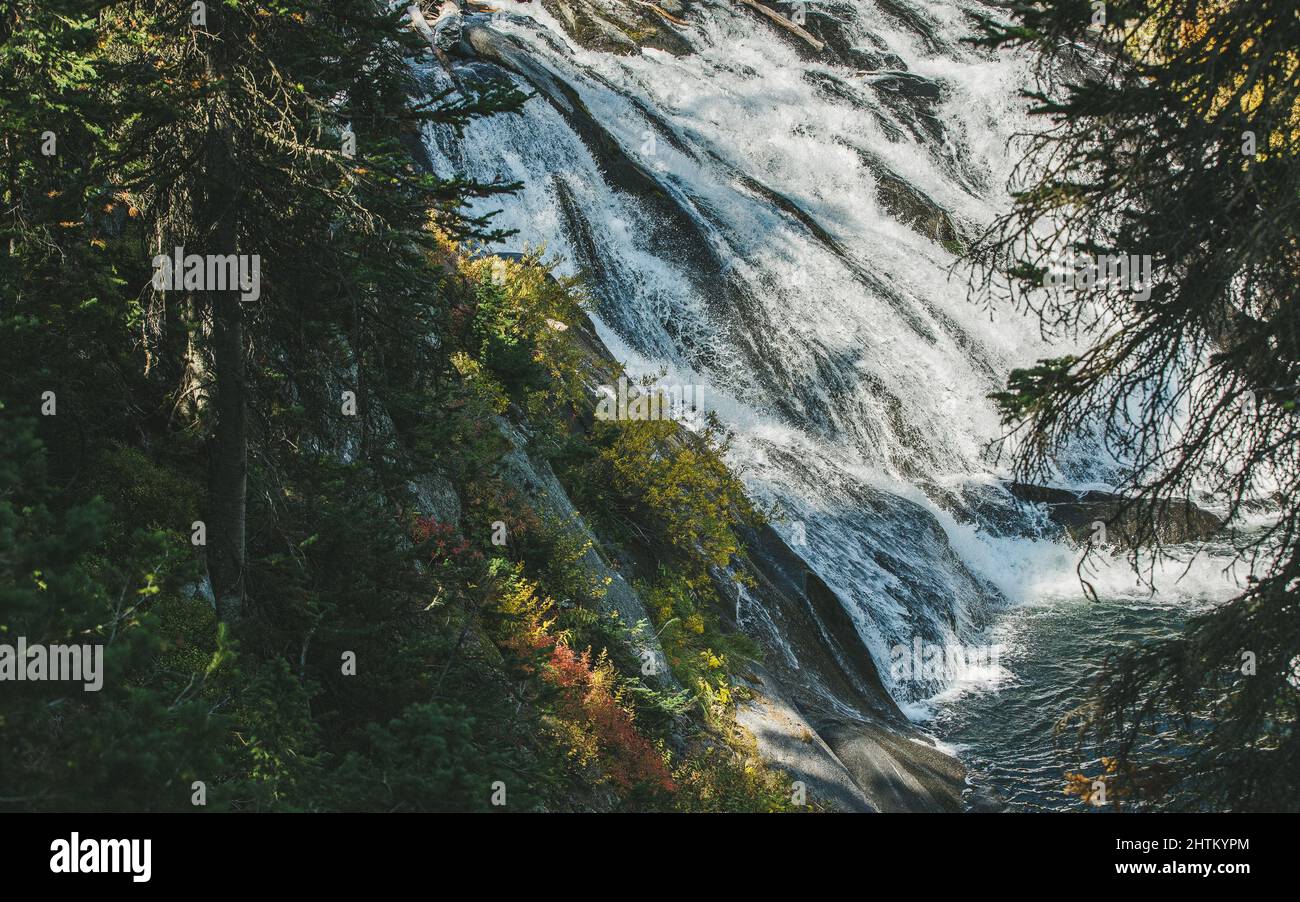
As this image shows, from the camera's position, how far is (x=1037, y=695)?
18.5 metres

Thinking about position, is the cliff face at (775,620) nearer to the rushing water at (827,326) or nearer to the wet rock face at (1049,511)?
the rushing water at (827,326)

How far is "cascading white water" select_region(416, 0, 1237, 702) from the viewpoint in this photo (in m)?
21.2

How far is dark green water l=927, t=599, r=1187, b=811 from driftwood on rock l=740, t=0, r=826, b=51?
2540cm

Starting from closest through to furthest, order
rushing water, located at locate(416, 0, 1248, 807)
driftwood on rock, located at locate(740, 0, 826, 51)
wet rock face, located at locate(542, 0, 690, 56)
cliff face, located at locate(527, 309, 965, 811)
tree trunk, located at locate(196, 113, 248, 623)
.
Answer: tree trunk, located at locate(196, 113, 248, 623)
cliff face, located at locate(527, 309, 965, 811)
rushing water, located at locate(416, 0, 1248, 807)
wet rock face, located at locate(542, 0, 690, 56)
driftwood on rock, located at locate(740, 0, 826, 51)

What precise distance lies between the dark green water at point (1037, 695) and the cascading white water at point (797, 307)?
85 cm

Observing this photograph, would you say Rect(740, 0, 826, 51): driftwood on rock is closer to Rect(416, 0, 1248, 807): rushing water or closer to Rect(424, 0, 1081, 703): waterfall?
Rect(416, 0, 1248, 807): rushing water

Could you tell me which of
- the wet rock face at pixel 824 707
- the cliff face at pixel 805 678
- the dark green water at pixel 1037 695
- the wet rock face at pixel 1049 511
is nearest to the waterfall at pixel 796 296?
the wet rock face at pixel 1049 511

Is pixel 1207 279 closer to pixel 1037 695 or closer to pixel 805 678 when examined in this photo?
pixel 805 678

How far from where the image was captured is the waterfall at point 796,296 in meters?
21.2

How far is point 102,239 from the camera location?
319 inches

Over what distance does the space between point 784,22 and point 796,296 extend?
19.3 m

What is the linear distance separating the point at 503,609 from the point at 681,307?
613 inches

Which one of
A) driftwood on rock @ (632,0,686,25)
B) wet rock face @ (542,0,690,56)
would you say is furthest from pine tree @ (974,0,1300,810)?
driftwood on rock @ (632,0,686,25)
